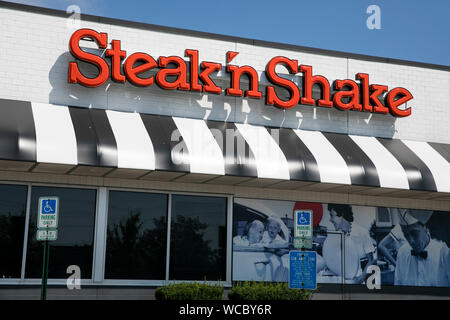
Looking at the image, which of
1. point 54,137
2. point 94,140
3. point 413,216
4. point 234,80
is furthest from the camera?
point 413,216

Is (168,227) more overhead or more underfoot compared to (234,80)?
more underfoot

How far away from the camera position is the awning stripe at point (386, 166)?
1585cm

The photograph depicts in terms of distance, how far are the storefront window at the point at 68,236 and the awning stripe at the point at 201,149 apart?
8.45 ft

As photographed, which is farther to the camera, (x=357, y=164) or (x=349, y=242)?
(x=349, y=242)

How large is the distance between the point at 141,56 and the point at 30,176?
152 inches

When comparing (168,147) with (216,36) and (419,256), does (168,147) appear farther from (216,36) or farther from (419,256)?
(419,256)

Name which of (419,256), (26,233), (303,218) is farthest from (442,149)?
(26,233)

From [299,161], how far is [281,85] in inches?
95.9

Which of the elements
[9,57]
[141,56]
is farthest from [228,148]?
[9,57]

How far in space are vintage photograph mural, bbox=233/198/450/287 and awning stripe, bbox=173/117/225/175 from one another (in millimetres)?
1927

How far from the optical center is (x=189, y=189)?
1589 cm

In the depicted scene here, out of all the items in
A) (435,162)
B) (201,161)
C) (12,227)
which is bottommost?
(12,227)

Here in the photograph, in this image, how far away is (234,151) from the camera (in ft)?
49.4

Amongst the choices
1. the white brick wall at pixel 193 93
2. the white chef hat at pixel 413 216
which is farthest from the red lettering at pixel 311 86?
the white chef hat at pixel 413 216
